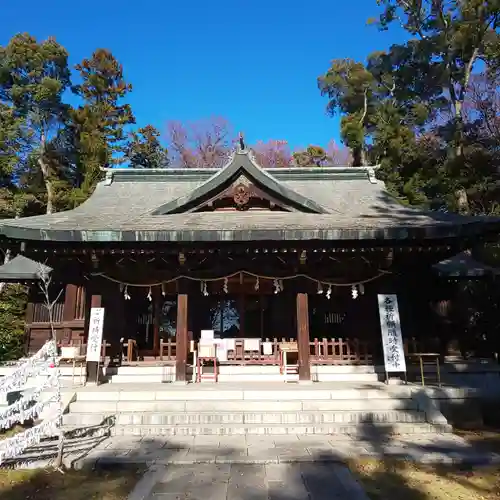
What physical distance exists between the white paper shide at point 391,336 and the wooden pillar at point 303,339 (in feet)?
6.31

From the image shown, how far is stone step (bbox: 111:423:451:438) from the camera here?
7.52 metres

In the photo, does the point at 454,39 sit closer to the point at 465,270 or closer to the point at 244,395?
the point at 465,270

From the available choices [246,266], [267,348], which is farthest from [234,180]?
[267,348]

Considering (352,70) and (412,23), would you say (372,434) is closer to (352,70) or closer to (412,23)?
(412,23)

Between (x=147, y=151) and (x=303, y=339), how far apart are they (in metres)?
29.7

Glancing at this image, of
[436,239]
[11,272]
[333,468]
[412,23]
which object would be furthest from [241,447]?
[412,23]

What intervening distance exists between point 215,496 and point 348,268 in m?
7.50

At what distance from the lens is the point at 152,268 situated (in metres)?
11.2

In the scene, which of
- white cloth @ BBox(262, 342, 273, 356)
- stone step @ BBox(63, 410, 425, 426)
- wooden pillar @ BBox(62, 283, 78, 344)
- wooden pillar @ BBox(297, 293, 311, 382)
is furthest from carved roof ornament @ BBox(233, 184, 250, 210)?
wooden pillar @ BBox(62, 283, 78, 344)

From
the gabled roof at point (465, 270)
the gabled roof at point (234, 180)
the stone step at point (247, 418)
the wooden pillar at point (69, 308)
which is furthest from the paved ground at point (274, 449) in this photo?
the wooden pillar at point (69, 308)

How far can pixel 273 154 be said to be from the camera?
37.5m

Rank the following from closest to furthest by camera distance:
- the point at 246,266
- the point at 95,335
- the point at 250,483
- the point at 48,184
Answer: the point at 250,483 → the point at 95,335 → the point at 246,266 → the point at 48,184

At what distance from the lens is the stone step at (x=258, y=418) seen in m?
7.83

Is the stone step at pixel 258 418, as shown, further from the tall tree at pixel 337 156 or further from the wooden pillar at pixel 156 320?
the tall tree at pixel 337 156
